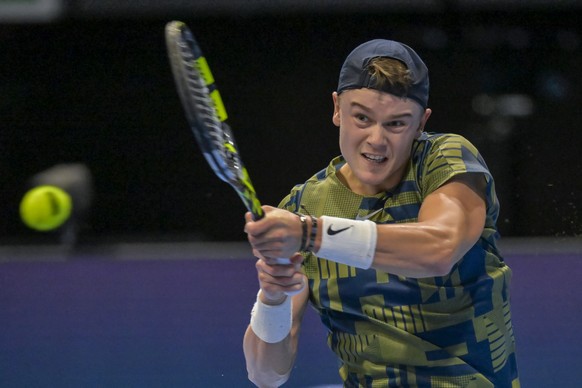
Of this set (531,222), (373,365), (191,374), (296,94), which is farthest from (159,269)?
(373,365)

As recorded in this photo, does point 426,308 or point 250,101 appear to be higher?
point 426,308

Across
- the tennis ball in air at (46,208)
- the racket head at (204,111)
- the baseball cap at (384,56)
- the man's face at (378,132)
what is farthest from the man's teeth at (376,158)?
the tennis ball in air at (46,208)

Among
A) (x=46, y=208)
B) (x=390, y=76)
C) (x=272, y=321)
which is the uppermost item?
(x=390, y=76)

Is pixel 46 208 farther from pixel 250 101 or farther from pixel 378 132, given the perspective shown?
pixel 378 132

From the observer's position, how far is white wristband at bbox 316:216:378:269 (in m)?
2.03

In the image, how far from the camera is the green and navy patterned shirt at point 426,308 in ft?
7.64

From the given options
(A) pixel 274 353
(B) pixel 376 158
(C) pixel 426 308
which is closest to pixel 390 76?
(B) pixel 376 158

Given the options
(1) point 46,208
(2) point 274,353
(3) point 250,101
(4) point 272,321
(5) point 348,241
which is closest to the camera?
(5) point 348,241

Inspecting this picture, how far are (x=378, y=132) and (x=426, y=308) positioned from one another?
1.35 ft

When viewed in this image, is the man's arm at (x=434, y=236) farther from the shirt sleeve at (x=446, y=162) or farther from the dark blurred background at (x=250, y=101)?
the dark blurred background at (x=250, y=101)

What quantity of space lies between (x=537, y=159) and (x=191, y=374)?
2.95 m

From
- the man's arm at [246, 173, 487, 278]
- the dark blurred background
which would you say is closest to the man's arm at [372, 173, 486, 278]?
the man's arm at [246, 173, 487, 278]

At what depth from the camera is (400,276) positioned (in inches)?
89.9

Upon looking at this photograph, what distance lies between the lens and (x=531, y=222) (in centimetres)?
599
